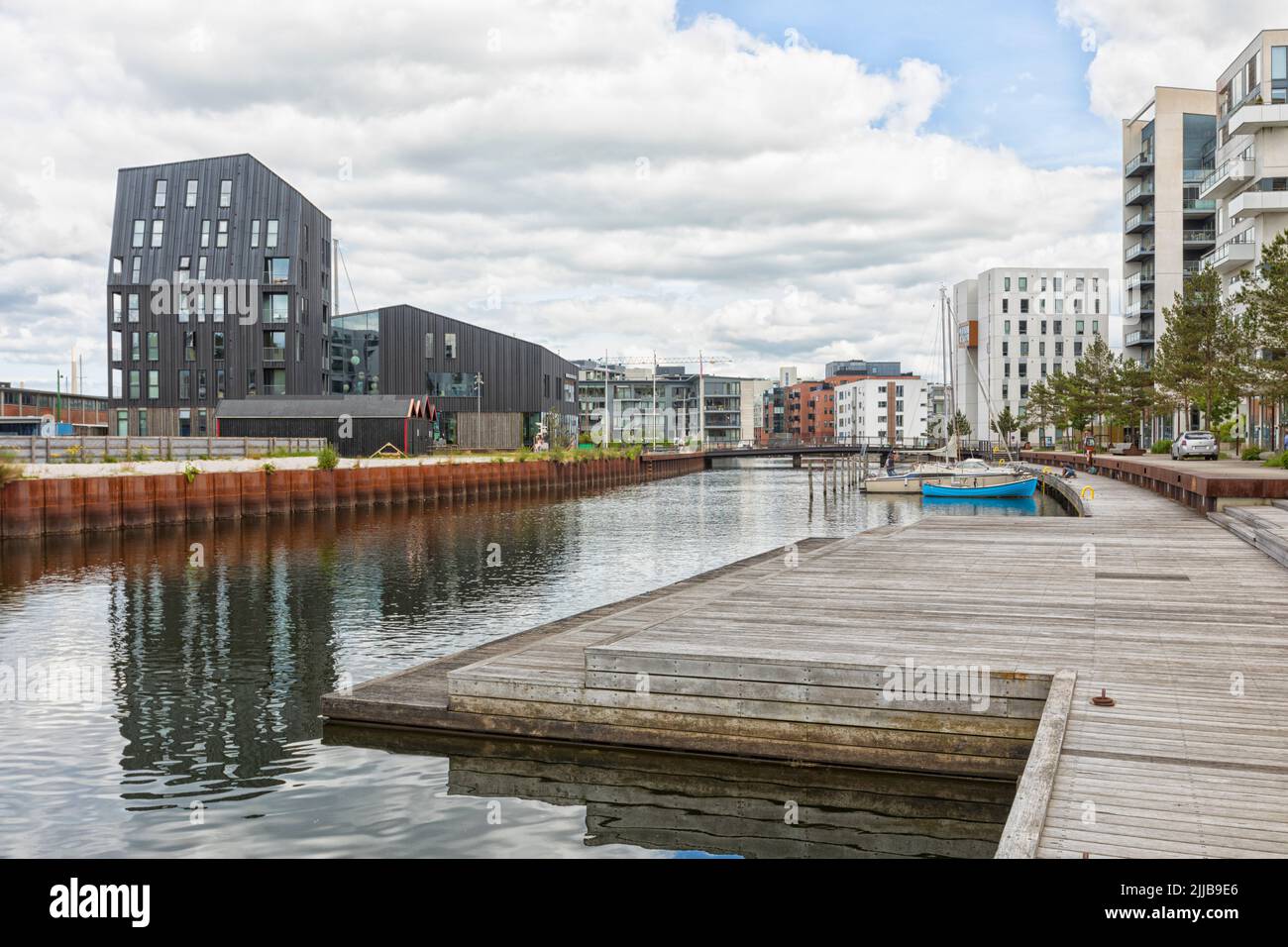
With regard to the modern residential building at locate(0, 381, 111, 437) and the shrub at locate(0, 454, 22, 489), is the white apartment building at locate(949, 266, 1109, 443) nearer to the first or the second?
the modern residential building at locate(0, 381, 111, 437)

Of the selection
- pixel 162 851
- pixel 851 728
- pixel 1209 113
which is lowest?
pixel 162 851

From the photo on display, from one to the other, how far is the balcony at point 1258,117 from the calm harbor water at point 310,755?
225 ft

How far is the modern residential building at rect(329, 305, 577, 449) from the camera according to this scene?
94750 mm

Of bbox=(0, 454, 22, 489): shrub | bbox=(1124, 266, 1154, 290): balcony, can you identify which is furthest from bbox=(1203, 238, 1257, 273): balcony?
bbox=(0, 454, 22, 489): shrub

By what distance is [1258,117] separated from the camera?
76938 mm

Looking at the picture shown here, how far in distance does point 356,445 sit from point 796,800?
7088cm

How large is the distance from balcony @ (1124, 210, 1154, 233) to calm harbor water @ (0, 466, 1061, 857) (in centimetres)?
9639

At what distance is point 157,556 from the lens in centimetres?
3353

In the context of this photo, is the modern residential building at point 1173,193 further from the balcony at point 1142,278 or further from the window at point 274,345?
the window at point 274,345

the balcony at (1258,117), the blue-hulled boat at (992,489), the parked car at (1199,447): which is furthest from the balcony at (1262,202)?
the blue-hulled boat at (992,489)

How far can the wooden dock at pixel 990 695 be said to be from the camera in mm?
7652

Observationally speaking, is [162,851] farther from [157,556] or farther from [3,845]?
[157,556]

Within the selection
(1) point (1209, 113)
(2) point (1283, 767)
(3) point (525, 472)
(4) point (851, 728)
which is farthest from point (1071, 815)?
(1) point (1209, 113)

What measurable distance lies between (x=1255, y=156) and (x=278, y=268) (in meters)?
76.7
